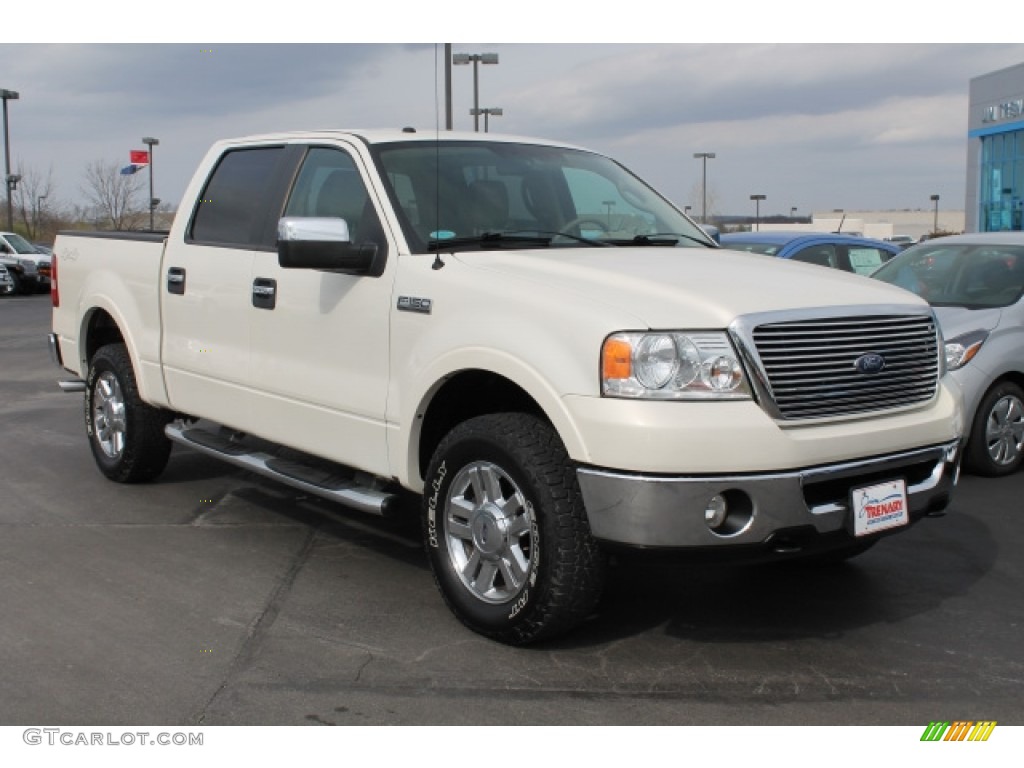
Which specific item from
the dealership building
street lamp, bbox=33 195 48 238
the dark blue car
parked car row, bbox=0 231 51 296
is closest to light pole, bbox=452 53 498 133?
the dark blue car

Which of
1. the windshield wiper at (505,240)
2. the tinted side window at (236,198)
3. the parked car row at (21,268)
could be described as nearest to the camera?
the windshield wiper at (505,240)

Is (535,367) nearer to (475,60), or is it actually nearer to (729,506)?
(729,506)

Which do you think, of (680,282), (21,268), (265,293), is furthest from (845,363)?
(21,268)

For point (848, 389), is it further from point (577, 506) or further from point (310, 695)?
point (310, 695)

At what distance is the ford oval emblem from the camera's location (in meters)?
4.18

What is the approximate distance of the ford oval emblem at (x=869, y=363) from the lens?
4176mm

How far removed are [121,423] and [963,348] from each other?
5.39m

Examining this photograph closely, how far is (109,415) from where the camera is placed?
715 cm

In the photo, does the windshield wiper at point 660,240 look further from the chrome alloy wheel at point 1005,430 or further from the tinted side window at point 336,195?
the chrome alloy wheel at point 1005,430

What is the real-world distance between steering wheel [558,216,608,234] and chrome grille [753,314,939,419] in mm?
1450

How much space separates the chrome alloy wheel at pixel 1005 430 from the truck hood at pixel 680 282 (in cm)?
330

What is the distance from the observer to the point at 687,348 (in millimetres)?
3867

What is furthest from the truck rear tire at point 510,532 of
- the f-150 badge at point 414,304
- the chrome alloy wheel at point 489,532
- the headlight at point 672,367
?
the f-150 badge at point 414,304

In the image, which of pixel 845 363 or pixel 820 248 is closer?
pixel 845 363
